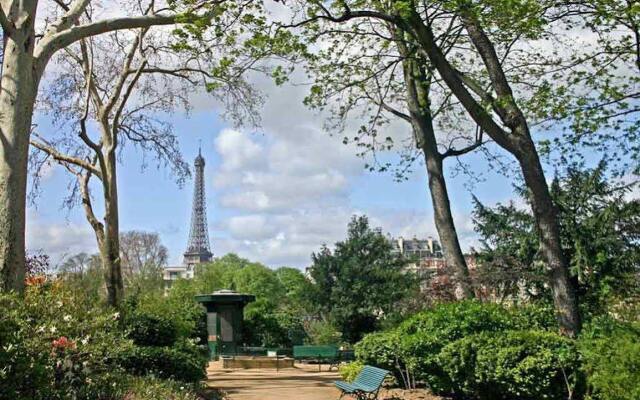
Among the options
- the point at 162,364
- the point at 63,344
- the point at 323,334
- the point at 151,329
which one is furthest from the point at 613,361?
the point at 323,334

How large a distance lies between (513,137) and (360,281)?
650 inches

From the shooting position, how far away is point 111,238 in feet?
59.7

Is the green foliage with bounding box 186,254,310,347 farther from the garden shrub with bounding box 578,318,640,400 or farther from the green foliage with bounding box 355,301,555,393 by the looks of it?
the garden shrub with bounding box 578,318,640,400

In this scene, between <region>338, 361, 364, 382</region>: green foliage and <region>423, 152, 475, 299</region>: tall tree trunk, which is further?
<region>423, 152, 475, 299</region>: tall tree trunk

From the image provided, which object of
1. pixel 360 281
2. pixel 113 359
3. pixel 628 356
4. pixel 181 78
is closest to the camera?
pixel 628 356

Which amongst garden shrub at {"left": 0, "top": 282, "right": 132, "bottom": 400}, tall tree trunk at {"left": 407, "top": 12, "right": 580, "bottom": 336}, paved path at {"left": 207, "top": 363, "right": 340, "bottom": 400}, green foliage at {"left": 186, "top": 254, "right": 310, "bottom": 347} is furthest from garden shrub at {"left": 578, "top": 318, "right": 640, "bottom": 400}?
green foliage at {"left": 186, "top": 254, "right": 310, "bottom": 347}

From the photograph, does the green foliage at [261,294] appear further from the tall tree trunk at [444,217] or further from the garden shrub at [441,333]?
the garden shrub at [441,333]

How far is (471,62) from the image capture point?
1780 centimetres

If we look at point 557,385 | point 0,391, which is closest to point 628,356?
point 557,385

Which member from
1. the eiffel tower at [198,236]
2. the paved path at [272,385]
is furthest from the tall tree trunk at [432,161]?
the eiffel tower at [198,236]

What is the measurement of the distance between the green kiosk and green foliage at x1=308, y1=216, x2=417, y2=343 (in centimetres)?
449

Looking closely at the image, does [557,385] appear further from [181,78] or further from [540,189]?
[181,78]

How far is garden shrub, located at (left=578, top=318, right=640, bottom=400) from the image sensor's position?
26.1 feet

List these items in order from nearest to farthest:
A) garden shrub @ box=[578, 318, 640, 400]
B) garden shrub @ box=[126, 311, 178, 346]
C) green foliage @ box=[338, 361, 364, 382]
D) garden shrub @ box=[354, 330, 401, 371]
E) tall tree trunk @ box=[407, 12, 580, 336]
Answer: garden shrub @ box=[578, 318, 640, 400], tall tree trunk @ box=[407, 12, 580, 336], garden shrub @ box=[354, 330, 401, 371], garden shrub @ box=[126, 311, 178, 346], green foliage @ box=[338, 361, 364, 382]
